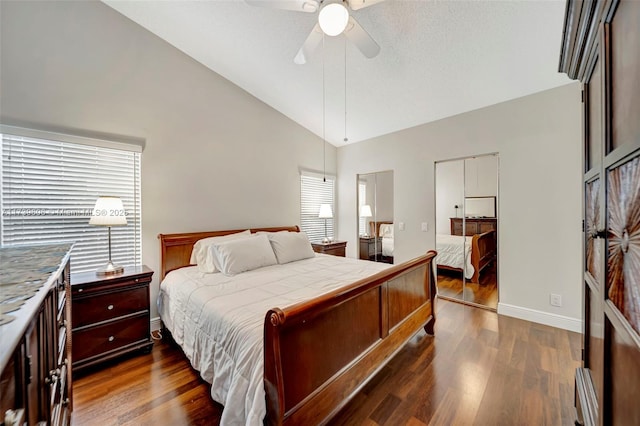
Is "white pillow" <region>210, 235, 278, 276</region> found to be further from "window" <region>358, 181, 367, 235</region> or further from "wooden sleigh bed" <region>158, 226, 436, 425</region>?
"window" <region>358, 181, 367, 235</region>

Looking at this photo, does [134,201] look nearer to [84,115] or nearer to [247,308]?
[84,115]

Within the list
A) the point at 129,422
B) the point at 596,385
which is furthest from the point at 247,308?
the point at 596,385

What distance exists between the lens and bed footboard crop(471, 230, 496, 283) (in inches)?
140

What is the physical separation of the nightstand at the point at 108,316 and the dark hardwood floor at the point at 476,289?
3.86 m

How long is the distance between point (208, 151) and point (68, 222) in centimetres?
156

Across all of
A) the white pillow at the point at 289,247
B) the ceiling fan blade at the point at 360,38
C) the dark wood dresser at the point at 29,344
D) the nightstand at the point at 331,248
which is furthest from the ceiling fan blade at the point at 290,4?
the nightstand at the point at 331,248

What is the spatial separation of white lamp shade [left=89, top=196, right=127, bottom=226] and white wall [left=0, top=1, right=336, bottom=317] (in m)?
0.48

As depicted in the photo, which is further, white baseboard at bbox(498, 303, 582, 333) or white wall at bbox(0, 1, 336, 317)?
white baseboard at bbox(498, 303, 582, 333)

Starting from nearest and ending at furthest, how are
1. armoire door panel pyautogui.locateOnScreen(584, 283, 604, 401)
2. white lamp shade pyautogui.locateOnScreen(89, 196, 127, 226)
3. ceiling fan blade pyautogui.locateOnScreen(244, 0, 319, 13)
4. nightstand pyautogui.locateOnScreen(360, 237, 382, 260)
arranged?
armoire door panel pyautogui.locateOnScreen(584, 283, 604, 401), ceiling fan blade pyautogui.locateOnScreen(244, 0, 319, 13), white lamp shade pyautogui.locateOnScreen(89, 196, 127, 226), nightstand pyautogui.locateOnScreen(360, 237, 382, 260)

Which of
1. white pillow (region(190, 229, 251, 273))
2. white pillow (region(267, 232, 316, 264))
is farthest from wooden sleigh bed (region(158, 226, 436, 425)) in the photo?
white pillow (region(267, 232, 316, 264))

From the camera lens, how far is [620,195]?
2.47ft

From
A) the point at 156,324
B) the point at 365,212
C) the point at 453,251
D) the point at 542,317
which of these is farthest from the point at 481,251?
the point at 156,324

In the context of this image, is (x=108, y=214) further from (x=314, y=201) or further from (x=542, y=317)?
(x=542, y=317)

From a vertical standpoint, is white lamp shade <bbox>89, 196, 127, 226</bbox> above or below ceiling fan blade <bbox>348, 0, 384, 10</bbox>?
below
